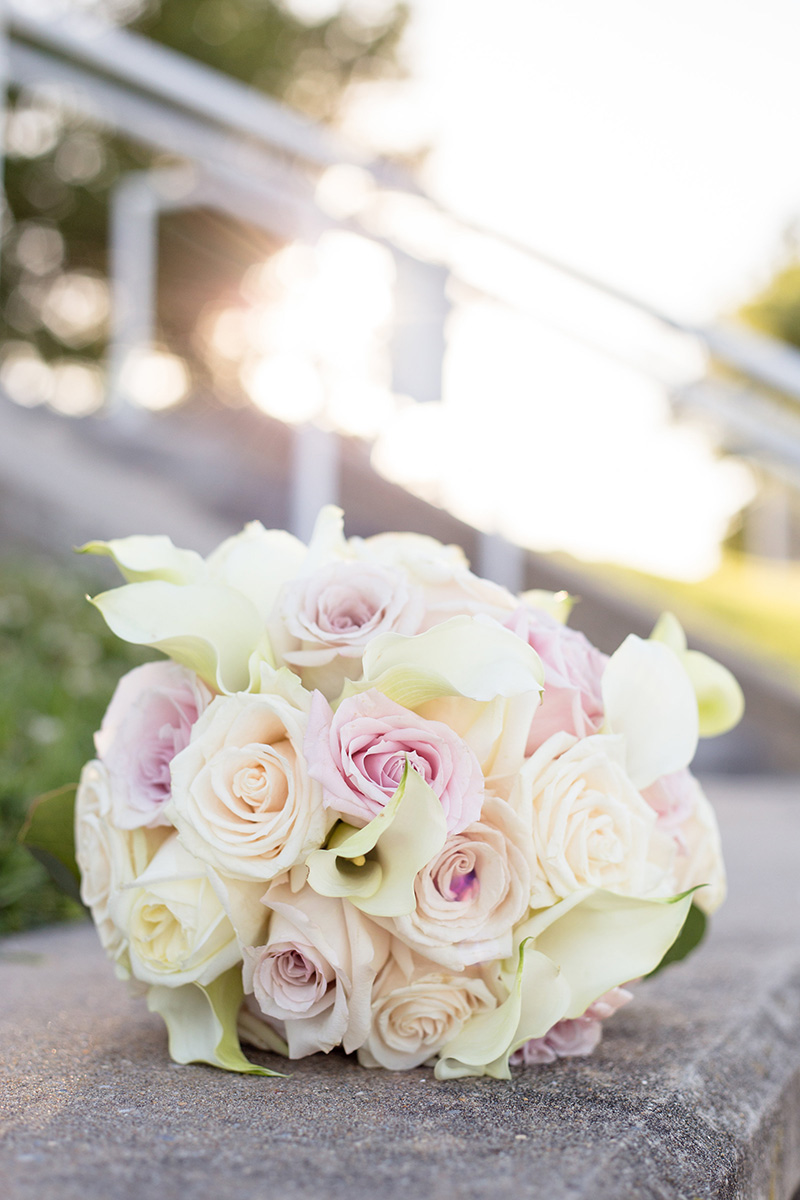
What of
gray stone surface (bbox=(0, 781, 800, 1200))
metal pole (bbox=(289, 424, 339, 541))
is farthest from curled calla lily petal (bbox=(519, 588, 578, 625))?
metal pole (bbox=(289, 424, 339, 541))

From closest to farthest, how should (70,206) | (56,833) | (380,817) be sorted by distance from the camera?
(380,817)
(56,833)
(70,206)

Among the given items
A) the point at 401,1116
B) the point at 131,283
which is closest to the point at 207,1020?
the point at 401,1116

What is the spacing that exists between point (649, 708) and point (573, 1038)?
0.33 m

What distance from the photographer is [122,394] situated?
244 inches

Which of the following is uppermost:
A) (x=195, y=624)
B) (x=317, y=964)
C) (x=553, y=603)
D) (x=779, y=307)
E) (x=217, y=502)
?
(x=779, y=307)

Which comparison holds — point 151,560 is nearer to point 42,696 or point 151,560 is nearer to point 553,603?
point 553,603

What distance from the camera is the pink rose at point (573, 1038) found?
96 cm

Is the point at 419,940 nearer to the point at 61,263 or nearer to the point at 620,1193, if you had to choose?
the point at 620,1193

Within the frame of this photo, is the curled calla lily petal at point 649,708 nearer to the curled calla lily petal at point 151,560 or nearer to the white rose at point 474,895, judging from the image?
the white rose at point 474,895

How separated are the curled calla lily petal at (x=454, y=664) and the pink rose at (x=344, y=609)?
35mm

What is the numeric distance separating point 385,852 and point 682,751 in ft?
1.00

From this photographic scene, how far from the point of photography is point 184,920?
879mm

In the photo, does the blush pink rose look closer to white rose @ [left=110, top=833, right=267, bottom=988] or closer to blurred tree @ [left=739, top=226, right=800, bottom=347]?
white rose @ [left=110, top=833, right=267, bottom=988]

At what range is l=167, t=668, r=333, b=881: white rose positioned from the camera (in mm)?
832
